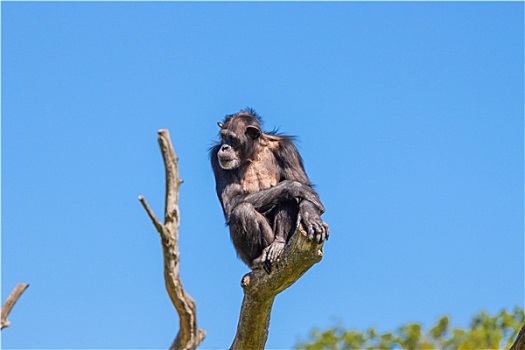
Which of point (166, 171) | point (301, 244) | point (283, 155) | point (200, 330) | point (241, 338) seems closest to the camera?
point (166, 171)

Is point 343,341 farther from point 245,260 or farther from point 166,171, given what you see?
point 166,171

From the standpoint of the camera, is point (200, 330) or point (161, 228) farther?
point (200, 330)

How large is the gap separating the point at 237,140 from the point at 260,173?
0.42m

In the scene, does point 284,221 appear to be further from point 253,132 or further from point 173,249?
point 173,249

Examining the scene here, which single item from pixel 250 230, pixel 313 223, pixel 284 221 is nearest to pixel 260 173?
pixel 284 221

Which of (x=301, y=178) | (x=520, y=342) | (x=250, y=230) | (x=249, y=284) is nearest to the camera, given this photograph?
(x=520, y=342)

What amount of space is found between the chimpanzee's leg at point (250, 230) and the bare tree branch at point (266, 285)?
3.20 ft

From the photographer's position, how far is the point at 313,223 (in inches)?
310

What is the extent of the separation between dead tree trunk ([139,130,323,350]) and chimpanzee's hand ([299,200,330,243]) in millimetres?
75

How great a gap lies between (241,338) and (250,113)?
10.0 ft

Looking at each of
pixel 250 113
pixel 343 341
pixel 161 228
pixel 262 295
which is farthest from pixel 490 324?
pixel 161 228

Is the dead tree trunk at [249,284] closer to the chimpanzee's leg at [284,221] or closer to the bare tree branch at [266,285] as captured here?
the bare tree branch at [266,285]

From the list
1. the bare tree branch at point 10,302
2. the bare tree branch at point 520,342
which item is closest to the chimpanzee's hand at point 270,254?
the bare tree branch at point 520,342

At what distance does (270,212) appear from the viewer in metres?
9.34
